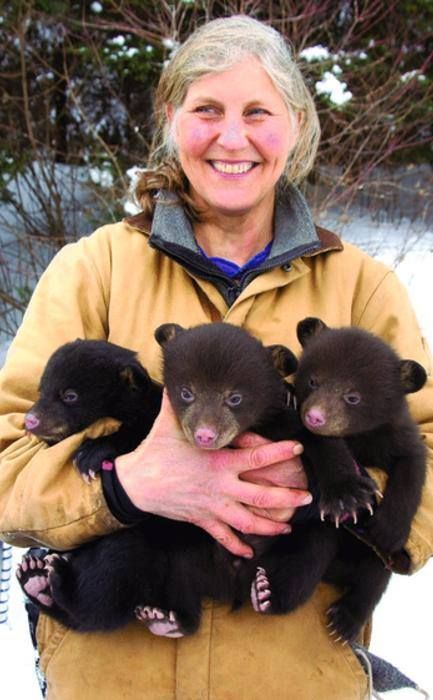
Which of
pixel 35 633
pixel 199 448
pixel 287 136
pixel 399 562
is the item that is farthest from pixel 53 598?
pixel 287 136

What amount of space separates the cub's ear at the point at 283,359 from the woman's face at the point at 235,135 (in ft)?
1.85

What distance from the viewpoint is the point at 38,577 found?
226cm

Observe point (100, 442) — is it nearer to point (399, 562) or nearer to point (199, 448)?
point (199, 448)

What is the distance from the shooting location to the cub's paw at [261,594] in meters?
2.21

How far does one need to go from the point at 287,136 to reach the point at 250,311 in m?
0.65

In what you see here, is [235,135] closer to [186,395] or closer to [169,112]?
[169,112]

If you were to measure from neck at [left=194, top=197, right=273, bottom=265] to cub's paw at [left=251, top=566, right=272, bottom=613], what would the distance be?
43.7 inches

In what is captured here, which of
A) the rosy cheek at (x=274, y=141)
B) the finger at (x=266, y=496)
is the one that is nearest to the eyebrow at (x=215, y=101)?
the rosy cheek at (x=274, y=141)

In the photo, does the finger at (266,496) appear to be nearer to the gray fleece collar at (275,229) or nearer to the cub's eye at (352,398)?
the cub's eye at (352,398)

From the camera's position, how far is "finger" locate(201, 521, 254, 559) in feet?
7.42

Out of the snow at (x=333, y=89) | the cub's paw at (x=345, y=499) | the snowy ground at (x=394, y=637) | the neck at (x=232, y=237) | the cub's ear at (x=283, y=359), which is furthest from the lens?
the snow at (x=333, y=89)

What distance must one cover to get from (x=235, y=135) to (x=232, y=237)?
1.19 feet

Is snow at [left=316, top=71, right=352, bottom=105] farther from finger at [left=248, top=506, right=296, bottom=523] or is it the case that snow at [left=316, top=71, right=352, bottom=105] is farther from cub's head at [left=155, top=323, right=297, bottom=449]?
finger at [left=248, top=506, right=296, bottom=523]

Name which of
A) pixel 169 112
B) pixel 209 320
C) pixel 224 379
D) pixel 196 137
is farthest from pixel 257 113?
pixel 224 379
